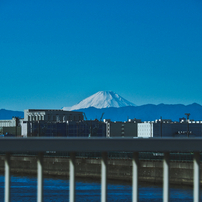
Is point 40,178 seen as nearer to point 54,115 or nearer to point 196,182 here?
point 196,182

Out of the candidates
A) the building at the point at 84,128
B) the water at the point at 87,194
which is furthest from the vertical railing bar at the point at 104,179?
the building at the point at 84,128

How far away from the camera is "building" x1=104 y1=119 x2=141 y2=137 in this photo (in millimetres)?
97906

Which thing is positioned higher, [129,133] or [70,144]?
[129,133]

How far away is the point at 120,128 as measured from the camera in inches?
3954

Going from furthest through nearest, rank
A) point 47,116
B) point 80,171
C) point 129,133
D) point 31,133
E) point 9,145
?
point 47,116, point 129,133, point 31,133, point 80,171, point 9,145

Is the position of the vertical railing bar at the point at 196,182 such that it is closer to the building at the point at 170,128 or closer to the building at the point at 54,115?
the building at the point at 170,128

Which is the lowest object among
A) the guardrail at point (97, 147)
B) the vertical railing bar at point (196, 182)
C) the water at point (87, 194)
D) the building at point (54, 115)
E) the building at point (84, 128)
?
the water at point (87, 194)

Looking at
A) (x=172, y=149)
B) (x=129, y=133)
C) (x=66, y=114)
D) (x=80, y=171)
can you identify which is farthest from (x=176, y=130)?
(x=172, y=149)

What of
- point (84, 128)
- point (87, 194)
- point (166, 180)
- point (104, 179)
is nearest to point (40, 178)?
point (104, 179)

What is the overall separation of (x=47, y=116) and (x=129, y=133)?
25.2 m

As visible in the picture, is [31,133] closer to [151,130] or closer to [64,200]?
[151,130]

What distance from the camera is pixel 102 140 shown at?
252 cm

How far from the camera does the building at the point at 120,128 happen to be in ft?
321

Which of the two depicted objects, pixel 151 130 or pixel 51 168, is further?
pixel 151 130
